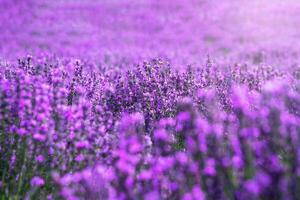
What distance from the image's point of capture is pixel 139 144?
9.10 feet

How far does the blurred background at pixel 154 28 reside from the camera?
36.6 feet

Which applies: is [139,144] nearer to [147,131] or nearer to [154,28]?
[147,131]

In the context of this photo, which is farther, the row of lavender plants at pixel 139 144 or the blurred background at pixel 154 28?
the blurred background at pixel 154 28

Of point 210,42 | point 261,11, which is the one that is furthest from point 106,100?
point 261,11

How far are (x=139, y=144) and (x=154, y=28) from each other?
12.4 meters

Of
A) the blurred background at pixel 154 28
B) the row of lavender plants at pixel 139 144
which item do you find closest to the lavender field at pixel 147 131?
the row of lavender plants at pixel 139 144

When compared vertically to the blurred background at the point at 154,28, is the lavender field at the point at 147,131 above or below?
below

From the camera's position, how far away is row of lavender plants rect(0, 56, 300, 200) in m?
2.51

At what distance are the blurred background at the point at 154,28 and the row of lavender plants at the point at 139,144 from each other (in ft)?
14.7

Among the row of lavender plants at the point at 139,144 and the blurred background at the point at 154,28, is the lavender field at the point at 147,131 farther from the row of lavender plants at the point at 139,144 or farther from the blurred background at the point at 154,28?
the blurred background at the point at 154,28

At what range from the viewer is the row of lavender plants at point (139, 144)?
8.25 feet

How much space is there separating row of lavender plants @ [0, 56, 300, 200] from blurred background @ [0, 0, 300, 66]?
4.49 m

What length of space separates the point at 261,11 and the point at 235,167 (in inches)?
585

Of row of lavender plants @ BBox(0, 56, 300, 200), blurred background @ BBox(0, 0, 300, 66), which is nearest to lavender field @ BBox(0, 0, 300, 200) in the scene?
row of lavender plants @ BBox(0, 56, 300, 200)
